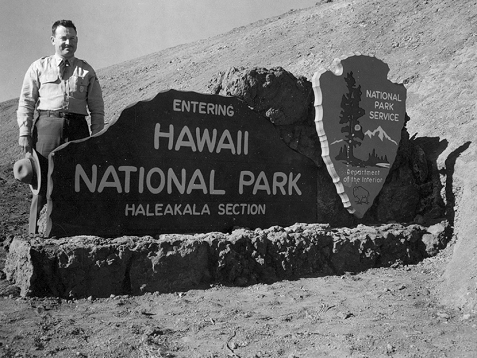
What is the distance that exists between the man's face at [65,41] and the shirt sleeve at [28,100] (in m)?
0.24

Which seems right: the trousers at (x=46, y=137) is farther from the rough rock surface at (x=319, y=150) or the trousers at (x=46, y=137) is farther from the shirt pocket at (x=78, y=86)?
the rough rock surface at (x=319, y=150)

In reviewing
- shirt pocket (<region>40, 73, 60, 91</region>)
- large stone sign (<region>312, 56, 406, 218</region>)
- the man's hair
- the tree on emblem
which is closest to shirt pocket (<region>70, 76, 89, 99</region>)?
shirt pocket (<region>40, 73, 60, 91</region>)

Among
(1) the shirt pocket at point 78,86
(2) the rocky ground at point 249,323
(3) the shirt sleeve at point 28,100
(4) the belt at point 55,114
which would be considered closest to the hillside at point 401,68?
(2) the rocky ground at point 249,323

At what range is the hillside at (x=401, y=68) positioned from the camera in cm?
509

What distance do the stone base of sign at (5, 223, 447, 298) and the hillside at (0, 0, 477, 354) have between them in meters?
0.57

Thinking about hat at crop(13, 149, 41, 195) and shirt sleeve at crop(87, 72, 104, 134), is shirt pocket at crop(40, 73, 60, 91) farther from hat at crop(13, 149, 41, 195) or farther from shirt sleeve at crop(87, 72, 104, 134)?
hat at crop(13, 149, 41, 195)

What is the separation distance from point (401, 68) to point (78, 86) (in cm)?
849

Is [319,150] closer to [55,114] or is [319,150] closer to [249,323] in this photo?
[249,323]

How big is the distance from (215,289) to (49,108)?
1790mm

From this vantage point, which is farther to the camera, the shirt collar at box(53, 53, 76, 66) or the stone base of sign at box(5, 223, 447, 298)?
the shirt collar at box(53, 53, 76, 66)

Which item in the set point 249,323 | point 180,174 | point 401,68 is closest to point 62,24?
point 180,174

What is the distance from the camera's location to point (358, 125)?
202 inches

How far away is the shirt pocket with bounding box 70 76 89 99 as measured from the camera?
4.07 m

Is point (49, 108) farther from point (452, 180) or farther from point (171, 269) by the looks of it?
point (452, 180)
